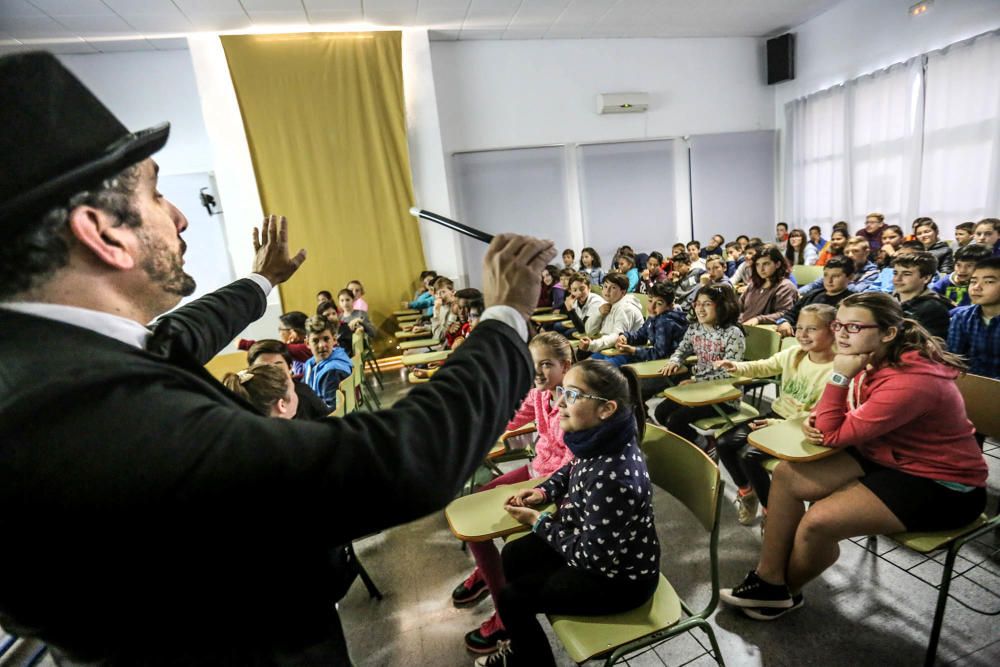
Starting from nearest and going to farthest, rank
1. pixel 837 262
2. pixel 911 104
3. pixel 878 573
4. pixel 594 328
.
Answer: pixel 878 573
pixel 837 262
pixel 594 328
pixel 911 104

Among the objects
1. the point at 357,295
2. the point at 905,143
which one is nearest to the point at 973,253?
the point at 905,143

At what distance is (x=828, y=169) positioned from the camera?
7105 mm

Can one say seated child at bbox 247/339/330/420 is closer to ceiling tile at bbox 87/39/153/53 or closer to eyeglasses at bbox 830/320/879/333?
eyeglasses at bbox 830/320/879/333

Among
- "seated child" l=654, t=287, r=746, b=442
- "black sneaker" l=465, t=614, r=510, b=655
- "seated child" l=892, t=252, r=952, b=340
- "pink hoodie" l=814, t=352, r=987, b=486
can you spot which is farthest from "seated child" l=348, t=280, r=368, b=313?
"pink hoodie" l=814, t=352, r=987, b=486

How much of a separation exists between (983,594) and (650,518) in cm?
140

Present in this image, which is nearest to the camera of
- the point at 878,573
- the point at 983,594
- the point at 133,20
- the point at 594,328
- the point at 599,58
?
the point at 983,594

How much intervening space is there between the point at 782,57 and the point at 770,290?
17.9 feet

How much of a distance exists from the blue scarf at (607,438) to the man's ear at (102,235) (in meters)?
1.16

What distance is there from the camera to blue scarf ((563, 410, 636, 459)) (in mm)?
1414

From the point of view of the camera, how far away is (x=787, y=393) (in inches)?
94.4

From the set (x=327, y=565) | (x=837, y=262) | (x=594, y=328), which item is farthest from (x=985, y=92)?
(x=327, y=565)

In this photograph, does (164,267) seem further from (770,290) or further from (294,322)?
(770,290)

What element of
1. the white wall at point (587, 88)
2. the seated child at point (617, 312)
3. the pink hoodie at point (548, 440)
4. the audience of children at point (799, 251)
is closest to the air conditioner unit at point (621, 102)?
the white wall at point (587, 88)

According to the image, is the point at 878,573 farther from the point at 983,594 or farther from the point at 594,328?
the point at 594,328
